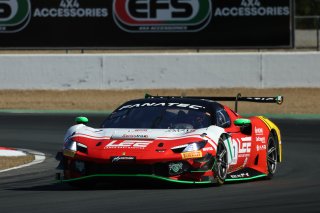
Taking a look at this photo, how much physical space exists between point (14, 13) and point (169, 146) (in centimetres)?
2108

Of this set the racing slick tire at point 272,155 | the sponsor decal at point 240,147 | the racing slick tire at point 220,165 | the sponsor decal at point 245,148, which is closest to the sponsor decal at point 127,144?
the racing slick tire at point 220,165

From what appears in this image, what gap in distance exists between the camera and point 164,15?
3162 centimetres

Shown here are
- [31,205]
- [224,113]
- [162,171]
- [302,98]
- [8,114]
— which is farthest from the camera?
[302,98]

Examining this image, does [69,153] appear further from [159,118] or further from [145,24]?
[145,24]

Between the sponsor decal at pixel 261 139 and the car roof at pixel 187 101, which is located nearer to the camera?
the car roof at pixel 187 101

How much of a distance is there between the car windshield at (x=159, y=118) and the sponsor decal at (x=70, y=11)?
1905 centimetres

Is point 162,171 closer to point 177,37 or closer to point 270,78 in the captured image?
point 270,78

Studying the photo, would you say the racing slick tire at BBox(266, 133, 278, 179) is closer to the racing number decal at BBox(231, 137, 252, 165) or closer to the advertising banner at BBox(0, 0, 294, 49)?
the racing number decal at BBox(231, 137, 252, 165)

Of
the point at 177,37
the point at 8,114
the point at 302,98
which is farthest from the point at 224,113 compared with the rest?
the point at 177,37

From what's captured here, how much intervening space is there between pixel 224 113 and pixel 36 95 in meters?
16.5

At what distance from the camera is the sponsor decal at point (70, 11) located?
1254 inches

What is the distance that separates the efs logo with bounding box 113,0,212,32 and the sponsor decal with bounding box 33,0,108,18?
22.3 inches

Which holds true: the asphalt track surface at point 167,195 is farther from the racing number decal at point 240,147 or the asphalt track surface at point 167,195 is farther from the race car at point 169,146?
the racing number decal at point 240,147

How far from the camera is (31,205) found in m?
10.3
